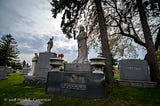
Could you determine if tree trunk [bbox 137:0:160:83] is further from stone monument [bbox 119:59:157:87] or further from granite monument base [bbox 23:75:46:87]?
granite monument base [bbox 23:75:46:87]

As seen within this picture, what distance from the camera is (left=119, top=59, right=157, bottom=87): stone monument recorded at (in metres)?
9.86

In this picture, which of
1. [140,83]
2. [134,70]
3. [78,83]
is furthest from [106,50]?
[78,83]

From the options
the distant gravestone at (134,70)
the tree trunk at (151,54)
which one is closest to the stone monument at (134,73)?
the distant gravestone at (134,70)

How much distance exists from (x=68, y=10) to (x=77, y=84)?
6218 mm

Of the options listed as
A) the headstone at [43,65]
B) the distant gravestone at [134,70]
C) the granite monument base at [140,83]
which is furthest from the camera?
the headstone at [43,65]

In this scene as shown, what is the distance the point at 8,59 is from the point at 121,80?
1591 inches

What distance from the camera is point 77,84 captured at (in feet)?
23.5

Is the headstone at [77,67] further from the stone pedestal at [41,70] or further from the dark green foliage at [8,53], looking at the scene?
the dark green foliage at [8,53]

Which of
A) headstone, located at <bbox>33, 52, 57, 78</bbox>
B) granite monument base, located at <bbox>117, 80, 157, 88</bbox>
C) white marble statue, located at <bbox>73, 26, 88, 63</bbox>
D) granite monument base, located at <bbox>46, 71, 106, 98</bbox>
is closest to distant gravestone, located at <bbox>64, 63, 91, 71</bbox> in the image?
granite monument base, located at <bbox>46, 71, 106, 98</bbox>

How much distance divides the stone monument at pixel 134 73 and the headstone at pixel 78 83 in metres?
3.86

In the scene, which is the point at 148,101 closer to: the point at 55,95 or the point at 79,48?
the point at 55,95

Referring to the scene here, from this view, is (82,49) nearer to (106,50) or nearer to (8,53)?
(106,50)

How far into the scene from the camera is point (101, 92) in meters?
6.72

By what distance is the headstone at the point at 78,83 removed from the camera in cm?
679
